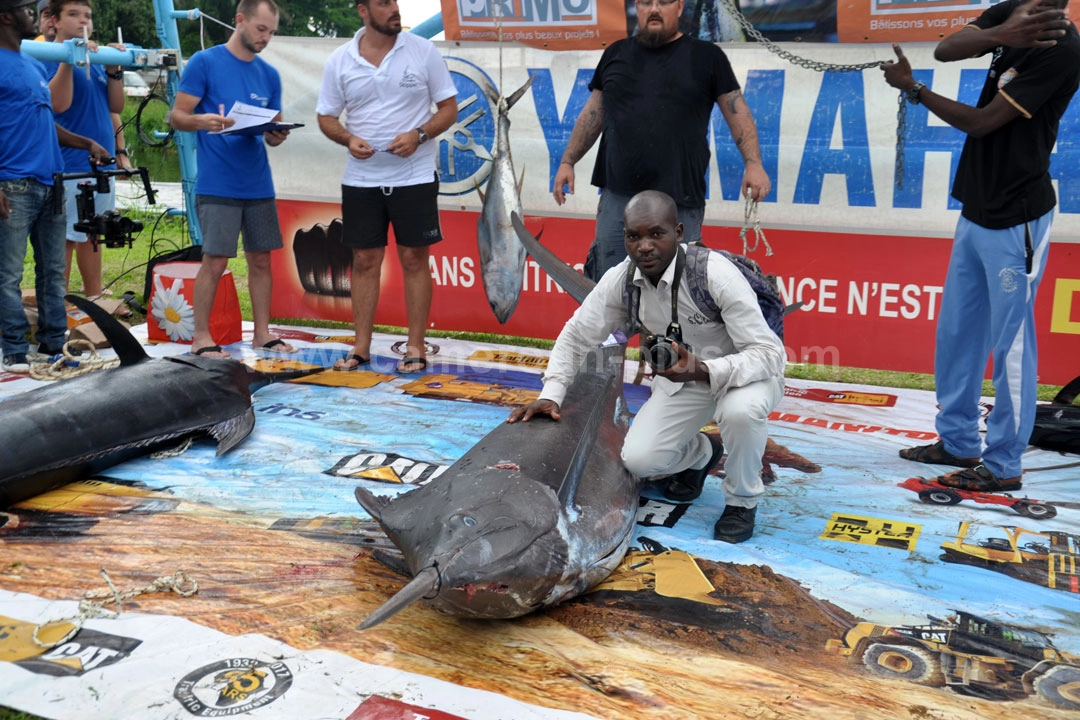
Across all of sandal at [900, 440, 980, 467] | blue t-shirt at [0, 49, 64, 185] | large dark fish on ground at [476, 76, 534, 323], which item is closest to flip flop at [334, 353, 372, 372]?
large dark fish on ground at [476, 76, 534, 323]

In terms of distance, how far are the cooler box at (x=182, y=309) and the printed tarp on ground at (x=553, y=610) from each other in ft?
6.30

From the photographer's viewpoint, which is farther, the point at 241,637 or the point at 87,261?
the point at 87,261

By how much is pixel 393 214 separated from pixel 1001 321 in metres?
3.21

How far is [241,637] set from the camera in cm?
262

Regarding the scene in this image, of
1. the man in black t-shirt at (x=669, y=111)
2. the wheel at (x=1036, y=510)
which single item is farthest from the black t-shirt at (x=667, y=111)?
the wheel at (x=1036, y=510)

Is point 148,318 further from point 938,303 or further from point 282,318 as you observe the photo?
point 938,303

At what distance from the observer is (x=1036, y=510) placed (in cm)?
355

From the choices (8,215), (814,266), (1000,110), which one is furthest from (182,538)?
(814,266)

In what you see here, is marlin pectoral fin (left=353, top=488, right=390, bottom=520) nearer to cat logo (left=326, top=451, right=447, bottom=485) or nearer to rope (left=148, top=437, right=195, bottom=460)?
cat logo (left=326, top=451, right=447, bottom=485)

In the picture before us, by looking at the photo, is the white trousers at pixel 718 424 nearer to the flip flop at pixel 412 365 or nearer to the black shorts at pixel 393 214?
the flip flop at pixel 412 365

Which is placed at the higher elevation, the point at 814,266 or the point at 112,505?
the point at 814,266

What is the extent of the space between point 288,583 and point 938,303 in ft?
13.1

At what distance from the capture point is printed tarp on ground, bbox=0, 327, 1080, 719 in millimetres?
2369

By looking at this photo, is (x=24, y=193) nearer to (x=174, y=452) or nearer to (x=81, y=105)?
(x=81, y=105)
